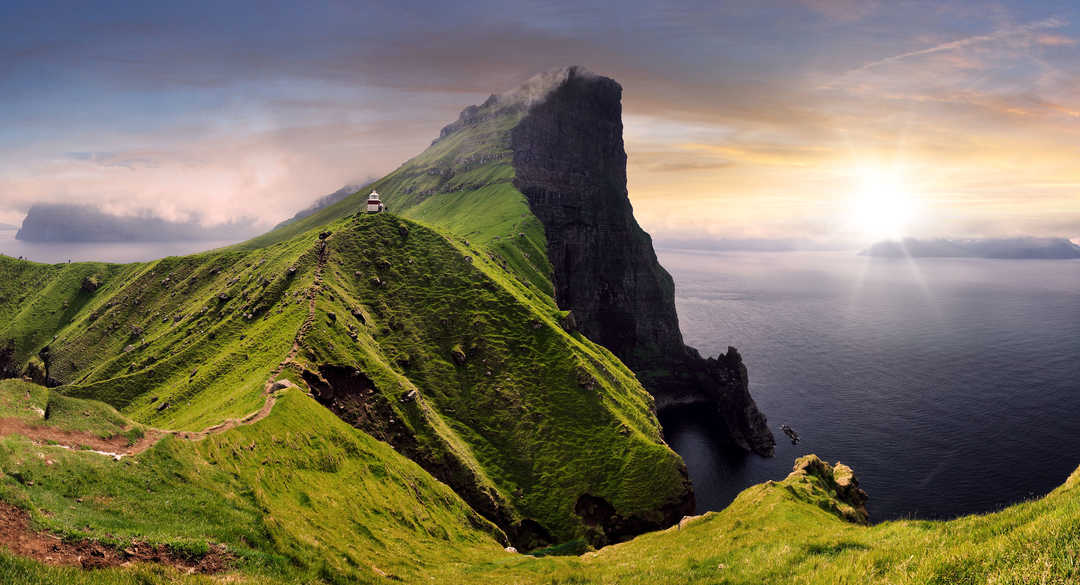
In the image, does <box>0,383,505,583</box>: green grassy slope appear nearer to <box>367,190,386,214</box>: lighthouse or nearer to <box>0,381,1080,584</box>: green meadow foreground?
<box>0,381,1080,584</box>: green meadow foreground

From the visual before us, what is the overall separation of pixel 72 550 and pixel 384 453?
1932 inches

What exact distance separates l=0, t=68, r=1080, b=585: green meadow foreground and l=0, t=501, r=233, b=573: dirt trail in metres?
0.09

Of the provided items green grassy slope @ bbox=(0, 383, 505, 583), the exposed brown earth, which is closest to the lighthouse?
green grassy slope @ bbox=(0, 383, 505, 583)

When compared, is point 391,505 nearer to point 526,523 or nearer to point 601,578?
point 601,578

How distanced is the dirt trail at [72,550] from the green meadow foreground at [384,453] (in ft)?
0.31

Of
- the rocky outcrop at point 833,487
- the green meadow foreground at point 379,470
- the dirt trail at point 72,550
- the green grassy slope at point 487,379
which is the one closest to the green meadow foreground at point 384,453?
the dirt trail at point 72,550

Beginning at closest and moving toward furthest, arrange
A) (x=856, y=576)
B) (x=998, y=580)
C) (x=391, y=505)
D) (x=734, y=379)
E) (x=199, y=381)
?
1. (x=998, y=580)
2. (x=856, y=576)
3. (x=391, y=505)
4. (x=199, y=381)
5. (x=734, y=379)

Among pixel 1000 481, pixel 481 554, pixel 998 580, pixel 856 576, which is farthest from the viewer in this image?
pixel 1000 481

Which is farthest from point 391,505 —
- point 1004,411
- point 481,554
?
point 1004,411

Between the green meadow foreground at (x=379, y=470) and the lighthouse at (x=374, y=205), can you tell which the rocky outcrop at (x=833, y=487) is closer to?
the green meadow foreground at (x=379, y=470)

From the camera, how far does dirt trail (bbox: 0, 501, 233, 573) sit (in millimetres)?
17234

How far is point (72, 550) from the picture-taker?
1794cm

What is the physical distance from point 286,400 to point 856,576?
188 feet

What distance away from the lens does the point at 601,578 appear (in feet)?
88.9
